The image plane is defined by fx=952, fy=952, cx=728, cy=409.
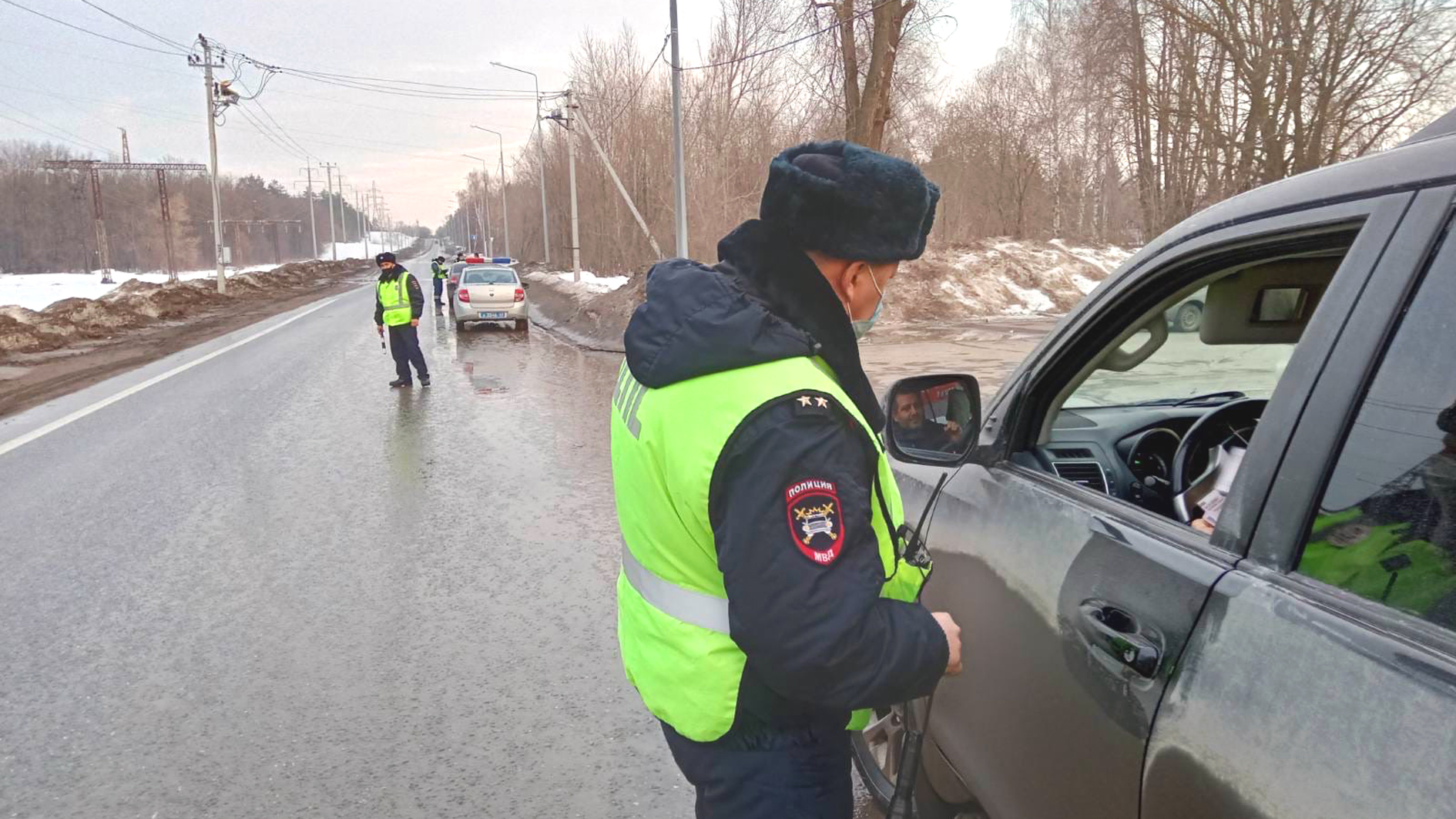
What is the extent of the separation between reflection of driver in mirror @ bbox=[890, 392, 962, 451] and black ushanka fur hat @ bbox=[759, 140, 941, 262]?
0.67 metres

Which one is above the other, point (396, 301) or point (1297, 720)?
point (396, 301)

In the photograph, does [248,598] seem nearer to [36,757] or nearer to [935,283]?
[36,757]

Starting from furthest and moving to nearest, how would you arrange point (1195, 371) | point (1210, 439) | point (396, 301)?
point (396, 301), point (1195, 371), point (1210, 439)

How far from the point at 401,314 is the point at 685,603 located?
37.2ft

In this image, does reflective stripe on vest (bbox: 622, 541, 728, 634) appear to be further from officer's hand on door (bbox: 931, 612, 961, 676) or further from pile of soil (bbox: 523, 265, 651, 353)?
pile of soil (bbox: 523, 265, 651, 353)

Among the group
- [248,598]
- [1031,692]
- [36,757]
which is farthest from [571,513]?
[1031,692]

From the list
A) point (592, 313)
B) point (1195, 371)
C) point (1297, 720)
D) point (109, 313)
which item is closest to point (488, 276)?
point (592, 313)

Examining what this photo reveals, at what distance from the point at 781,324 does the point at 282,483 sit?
673 centimetres

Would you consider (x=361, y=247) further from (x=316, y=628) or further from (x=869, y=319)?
(x=869, y=319)

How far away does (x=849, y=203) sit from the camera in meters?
1.52

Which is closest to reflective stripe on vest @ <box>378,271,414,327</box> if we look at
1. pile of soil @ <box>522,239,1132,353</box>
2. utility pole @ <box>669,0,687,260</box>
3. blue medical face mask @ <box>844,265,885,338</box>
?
pile of soil @ <box>522,239,1132,353</box>

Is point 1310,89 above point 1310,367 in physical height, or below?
above

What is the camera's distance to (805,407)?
1.41 meters

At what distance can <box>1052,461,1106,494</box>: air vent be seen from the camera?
2510mm
